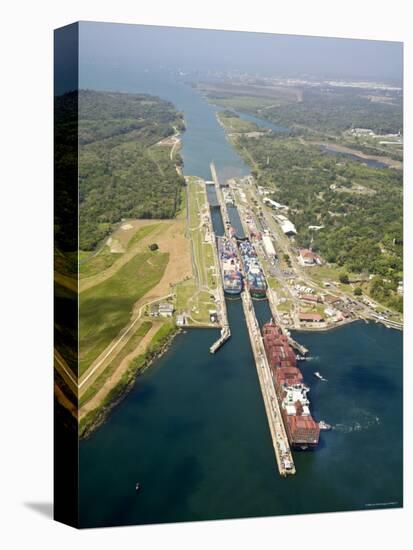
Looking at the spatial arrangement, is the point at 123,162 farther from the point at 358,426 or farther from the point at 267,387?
the point at 358,426

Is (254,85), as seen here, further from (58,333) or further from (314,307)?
(58,333)

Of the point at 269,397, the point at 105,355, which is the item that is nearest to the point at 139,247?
the point at 105,355

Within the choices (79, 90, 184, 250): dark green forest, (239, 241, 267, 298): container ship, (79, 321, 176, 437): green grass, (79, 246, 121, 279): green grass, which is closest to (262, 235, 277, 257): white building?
(239, 241, 267, 298): container ship

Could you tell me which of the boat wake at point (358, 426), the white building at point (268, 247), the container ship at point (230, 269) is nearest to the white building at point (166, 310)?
the container ship at point (230, 269)

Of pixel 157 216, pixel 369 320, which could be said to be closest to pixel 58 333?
pixel 157 216

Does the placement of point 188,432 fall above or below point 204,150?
below

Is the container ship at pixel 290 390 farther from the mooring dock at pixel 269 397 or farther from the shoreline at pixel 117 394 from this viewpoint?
the shoreline at pixel 117 394
